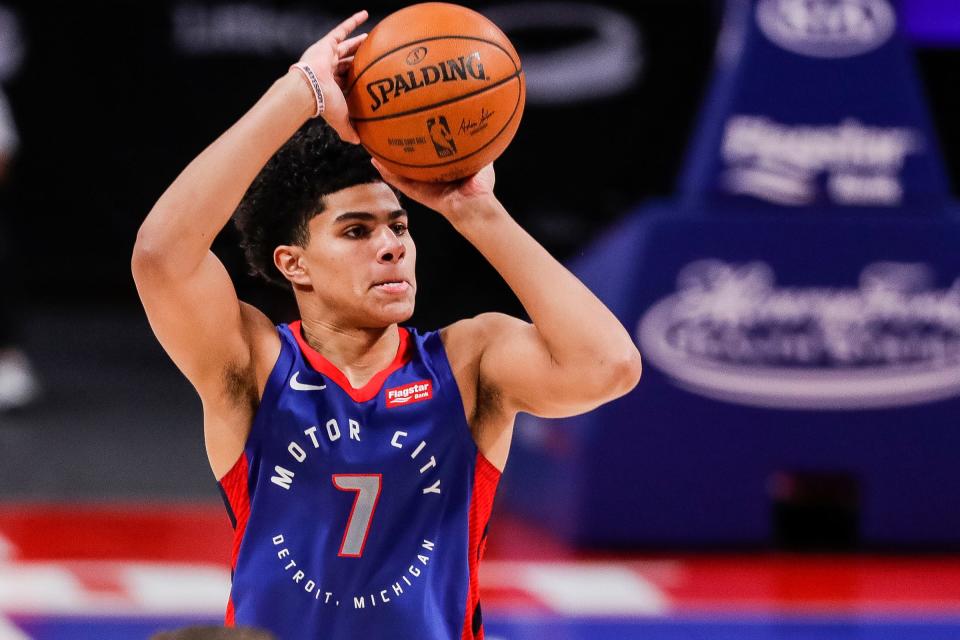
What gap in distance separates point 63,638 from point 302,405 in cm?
219

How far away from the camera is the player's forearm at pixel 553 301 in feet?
8.96

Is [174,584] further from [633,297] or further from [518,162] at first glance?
[518,162]

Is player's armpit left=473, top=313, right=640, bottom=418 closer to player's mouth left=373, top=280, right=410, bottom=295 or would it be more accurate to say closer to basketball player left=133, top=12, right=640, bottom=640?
basketball player left=133, top=12, right=640, bottom=640

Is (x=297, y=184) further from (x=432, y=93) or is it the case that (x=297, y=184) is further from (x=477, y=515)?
(x=477, y=515)

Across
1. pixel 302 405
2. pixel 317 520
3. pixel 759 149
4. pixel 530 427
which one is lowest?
pixel 530 427

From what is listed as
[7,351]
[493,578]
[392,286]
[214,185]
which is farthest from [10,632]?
[7,351]

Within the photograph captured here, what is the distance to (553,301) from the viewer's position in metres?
2.74

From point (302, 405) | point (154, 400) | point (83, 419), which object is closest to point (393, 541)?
point (302, 405)

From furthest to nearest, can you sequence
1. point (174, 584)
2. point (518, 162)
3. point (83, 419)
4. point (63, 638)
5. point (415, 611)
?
point (518, 162), point (83, 419), point (174, 584), point (63, 638), point (415, 611)

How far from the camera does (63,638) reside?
4.56 metres

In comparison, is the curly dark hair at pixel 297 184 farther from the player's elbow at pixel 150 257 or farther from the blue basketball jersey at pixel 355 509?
the player's elbow at pixel 150 257

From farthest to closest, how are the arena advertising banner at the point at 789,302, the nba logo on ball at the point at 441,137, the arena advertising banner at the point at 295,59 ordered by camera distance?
1. the arena advertising banner at the point at 295,59
2. the arena advertising banner at the point at 789,302
3. the nba logo on ball at the point at 441,137

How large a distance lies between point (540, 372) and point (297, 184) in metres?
0.71

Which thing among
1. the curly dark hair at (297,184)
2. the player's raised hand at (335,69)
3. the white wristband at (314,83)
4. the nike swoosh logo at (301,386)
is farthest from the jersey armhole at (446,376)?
the white wristband at (314,83)
